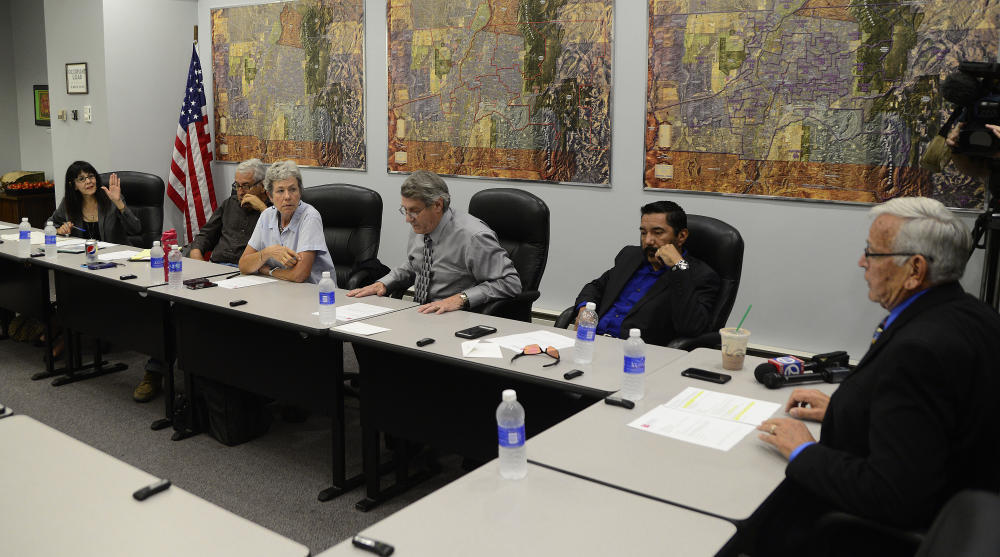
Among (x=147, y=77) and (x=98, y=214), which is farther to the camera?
(x=147, y=77)

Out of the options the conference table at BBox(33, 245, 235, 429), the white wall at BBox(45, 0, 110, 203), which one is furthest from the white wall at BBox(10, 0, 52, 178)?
the conference table at BBox(33, 245, 235, 429)

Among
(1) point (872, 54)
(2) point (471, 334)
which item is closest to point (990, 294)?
(1) point (872, 54)

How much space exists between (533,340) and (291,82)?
4.45 meters

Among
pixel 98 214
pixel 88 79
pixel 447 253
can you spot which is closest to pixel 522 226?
pixel 447 253

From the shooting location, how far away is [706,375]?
2324 millimetres

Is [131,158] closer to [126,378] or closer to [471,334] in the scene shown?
[126,378]

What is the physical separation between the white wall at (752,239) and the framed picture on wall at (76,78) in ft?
9.49

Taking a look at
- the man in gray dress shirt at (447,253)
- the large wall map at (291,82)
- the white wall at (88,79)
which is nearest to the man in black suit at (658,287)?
the man in gray dress shirt at (447,253)

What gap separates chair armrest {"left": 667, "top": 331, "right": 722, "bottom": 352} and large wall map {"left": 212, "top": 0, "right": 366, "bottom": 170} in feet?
12.1

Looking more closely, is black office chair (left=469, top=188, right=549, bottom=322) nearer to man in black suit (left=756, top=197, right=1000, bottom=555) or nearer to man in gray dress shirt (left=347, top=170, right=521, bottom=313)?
man in gray dress shirt (left=347, top=170, right=521, bottom=313)

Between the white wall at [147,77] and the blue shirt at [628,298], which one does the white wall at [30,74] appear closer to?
the white wall at [147,77]

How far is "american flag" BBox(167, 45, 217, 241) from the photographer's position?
272 inches

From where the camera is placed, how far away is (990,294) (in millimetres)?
3479

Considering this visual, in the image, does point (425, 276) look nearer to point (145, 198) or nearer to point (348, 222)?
point (348, 222)
